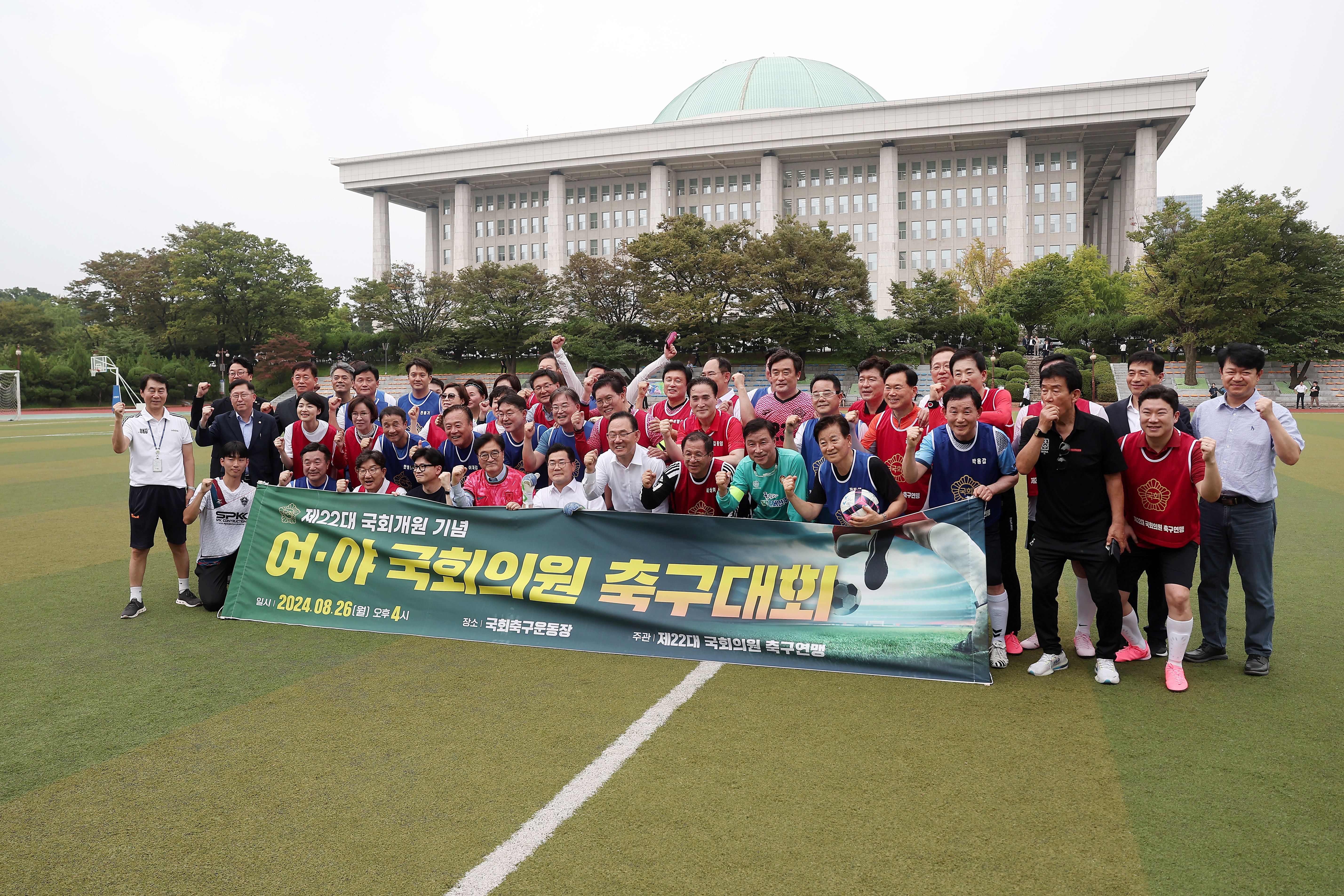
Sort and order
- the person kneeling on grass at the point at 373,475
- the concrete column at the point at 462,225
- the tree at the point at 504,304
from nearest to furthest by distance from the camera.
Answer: the person kneeling on grass at the point at 373,475 < the tree at the point at 504,304 < the concrete column at the point at 462,225

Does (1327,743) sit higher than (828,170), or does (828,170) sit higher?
(828,170)

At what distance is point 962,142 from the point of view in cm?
6881

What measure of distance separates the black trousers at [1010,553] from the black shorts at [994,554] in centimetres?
2

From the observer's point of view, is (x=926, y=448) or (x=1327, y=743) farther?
(x=926, y=448)

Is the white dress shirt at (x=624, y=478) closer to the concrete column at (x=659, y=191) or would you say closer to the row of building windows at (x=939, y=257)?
the concrete column at (x=659, y=191)

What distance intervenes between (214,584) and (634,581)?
152 inches

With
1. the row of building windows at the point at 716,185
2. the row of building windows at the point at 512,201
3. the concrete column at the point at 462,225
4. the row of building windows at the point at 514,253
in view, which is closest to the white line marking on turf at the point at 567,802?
the row of building windows at the point at 716,185

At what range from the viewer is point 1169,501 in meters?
5.10

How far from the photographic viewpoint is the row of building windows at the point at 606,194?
77.9m

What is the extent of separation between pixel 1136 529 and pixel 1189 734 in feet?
4.59

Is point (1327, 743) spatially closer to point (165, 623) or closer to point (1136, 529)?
point (1136, 529)

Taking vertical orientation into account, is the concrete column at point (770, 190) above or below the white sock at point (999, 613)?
above

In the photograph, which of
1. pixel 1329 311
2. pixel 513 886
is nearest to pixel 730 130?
pixel 1329 311

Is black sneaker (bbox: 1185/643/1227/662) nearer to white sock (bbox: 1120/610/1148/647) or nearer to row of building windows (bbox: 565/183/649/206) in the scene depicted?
white sock (bbox: 1120/610/1148/647)
